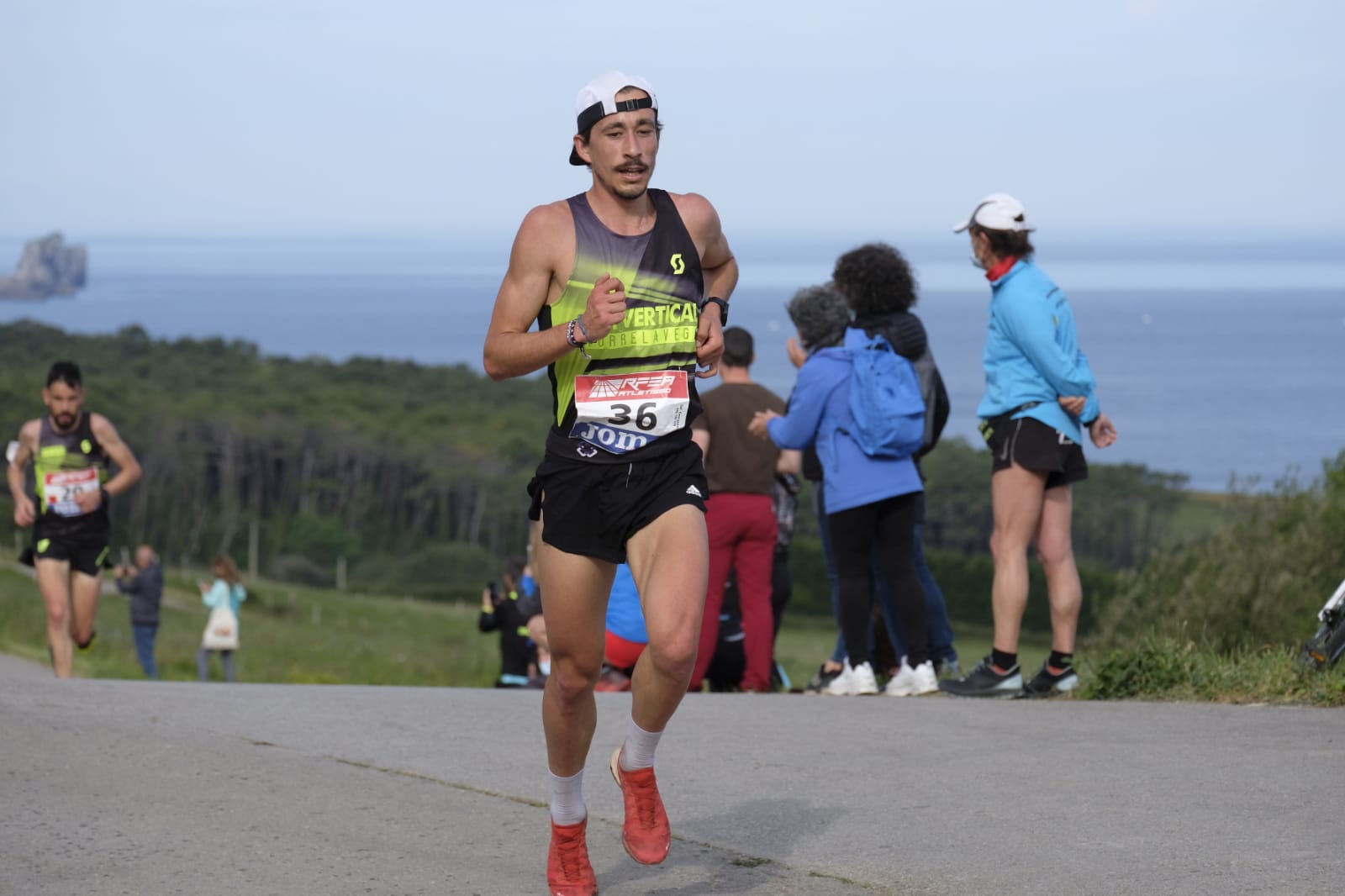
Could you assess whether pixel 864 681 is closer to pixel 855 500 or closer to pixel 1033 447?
pixel 855 500

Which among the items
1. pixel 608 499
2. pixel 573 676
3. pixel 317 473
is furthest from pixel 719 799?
pixel 317 473

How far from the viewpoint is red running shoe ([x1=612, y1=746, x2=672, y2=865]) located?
16.3 feet

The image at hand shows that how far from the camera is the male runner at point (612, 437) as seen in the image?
189 inches

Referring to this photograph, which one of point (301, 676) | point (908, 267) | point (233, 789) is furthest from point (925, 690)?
point (301, 676)

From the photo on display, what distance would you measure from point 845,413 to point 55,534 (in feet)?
19.4

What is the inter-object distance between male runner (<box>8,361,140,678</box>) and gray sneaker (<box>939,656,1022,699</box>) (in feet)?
19.7

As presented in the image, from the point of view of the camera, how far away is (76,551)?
11859 millimetres

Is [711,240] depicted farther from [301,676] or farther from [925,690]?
[301,676]

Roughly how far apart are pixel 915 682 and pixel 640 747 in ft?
15.2

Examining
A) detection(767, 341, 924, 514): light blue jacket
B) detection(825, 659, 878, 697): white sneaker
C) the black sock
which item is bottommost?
detection(825, 659, 878, 697): white sneaker

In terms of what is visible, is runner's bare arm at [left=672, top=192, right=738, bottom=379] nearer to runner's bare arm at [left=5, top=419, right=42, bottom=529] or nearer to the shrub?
runner's bare arm at [left=5, top=419, right=42, bottom=529]

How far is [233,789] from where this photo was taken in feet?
21.0

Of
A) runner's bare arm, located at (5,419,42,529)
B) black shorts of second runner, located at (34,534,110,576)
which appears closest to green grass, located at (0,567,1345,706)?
black shorts of second runner, located at (34,534,110,576)

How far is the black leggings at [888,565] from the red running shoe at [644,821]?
4438mm
